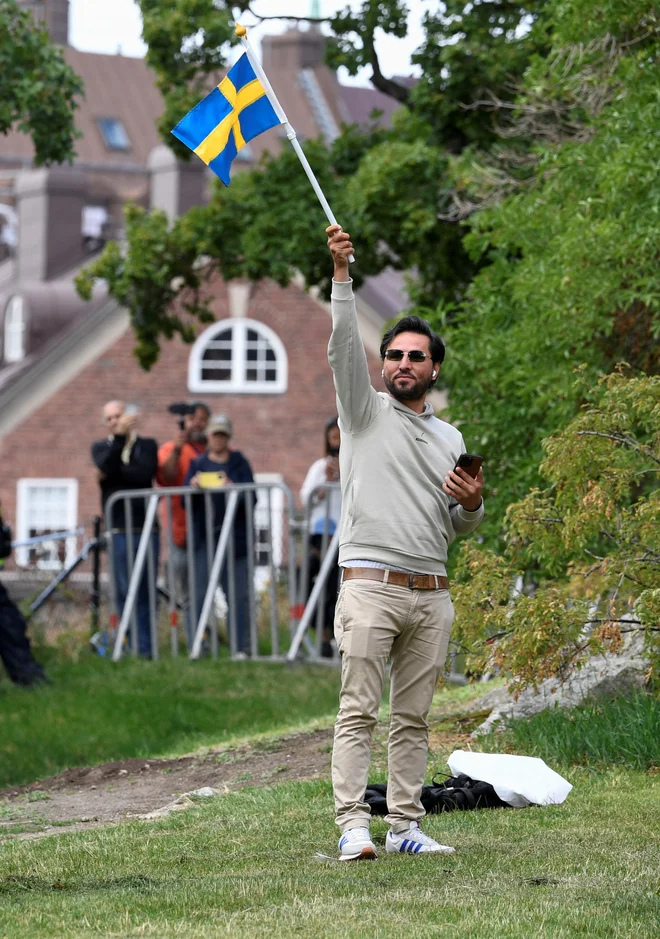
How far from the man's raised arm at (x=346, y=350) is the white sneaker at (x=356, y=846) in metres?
1.52

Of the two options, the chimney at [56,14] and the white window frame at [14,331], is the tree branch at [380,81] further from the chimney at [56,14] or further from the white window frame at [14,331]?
the chimney at [56,14]

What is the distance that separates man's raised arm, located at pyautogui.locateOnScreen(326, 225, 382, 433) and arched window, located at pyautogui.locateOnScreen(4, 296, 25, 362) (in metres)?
35.0

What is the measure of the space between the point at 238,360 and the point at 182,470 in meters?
22.0

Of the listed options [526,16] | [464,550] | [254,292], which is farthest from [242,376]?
[464,550]

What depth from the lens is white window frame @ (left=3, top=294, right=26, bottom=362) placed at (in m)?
41.0

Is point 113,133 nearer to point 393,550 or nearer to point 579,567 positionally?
point 579,567

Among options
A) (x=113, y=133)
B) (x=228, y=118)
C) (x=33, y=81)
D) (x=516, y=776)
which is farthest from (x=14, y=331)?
(x=516, y=776)

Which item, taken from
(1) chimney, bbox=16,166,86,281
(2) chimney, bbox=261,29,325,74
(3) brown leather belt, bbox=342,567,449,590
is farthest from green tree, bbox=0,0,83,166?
(2) chimney, bbox=261,29,325,74

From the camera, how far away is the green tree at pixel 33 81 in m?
12.5

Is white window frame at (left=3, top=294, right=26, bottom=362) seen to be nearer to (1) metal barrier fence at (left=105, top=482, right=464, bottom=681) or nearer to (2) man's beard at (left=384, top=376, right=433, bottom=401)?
(1) metal barrier fence at (left=105, top=482, right=464, bottom=681)

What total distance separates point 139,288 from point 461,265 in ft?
12.7

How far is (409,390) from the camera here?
6.62 m

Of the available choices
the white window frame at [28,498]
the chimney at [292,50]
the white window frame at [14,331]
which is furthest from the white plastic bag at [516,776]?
the chimney at [292,50]

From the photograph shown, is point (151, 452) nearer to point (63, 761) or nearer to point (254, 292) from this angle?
point (63, 761)
